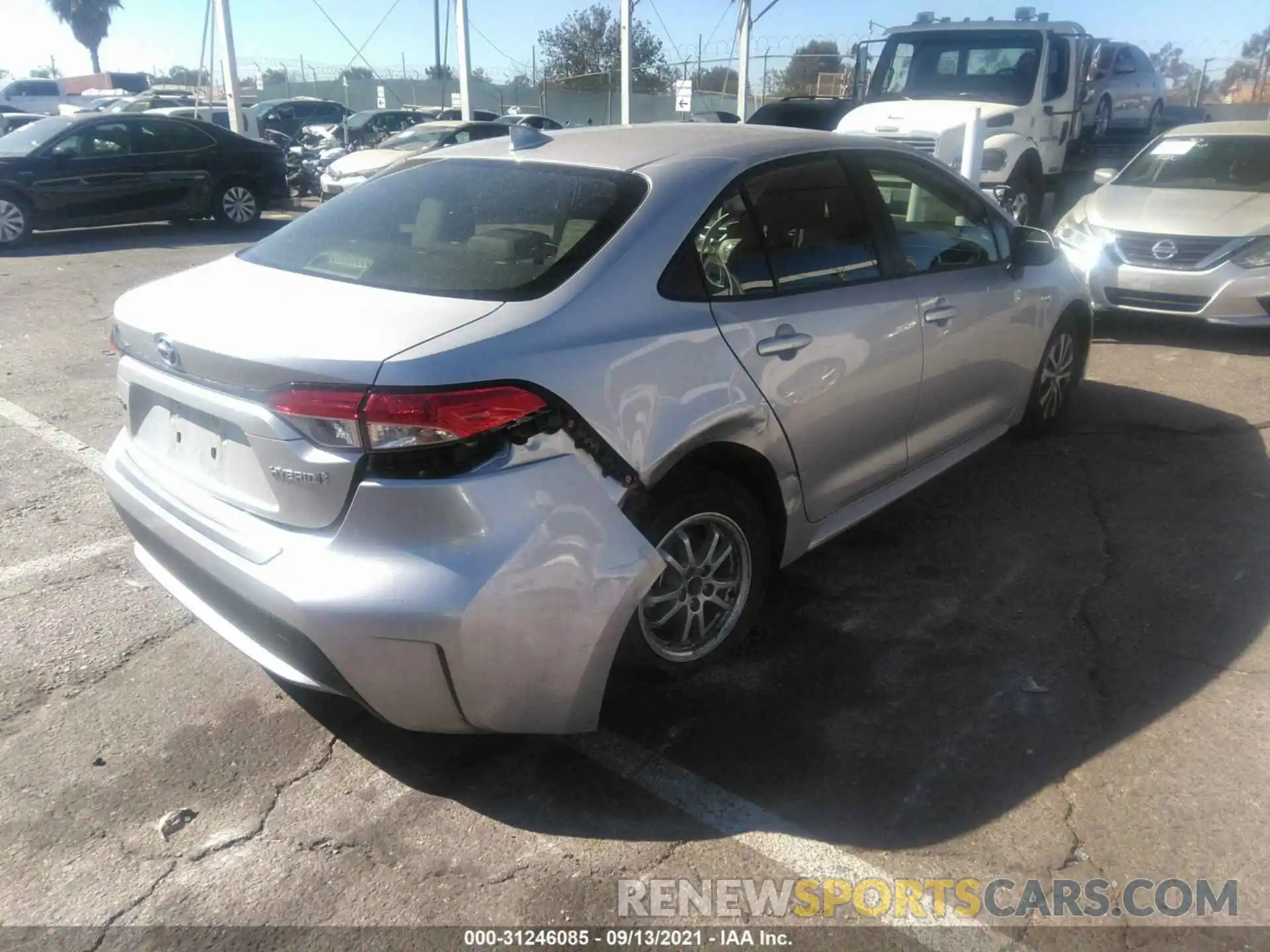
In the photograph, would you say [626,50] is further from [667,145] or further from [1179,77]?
[1179,77]

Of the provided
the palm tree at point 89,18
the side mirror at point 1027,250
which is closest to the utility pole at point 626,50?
the side mirror at point 1027,250

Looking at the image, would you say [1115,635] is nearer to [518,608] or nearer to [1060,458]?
[1060,458]

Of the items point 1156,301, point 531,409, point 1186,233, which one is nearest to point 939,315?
point 531,409

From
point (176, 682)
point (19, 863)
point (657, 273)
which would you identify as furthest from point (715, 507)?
point (19, 863)

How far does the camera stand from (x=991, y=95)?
11.1 metres

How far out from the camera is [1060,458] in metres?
5.39

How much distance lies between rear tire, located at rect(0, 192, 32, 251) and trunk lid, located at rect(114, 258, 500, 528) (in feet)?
35.5

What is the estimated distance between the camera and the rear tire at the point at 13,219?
472 inches

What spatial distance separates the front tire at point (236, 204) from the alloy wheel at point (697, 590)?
1274 centimetres

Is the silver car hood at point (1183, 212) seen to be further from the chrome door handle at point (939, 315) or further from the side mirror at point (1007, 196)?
the chrome door handle at point (939, 315)

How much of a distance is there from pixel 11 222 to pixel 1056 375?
1191cm

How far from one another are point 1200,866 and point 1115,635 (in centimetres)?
119

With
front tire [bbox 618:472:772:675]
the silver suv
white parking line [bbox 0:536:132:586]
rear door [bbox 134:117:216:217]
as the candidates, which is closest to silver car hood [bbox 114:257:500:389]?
front tire [bbox 618:472:772:675]

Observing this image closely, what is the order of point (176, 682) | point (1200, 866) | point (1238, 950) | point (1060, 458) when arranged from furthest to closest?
point (1060, 458) < point (176, 682) < point (1200, 866) < point (1238, 950)
